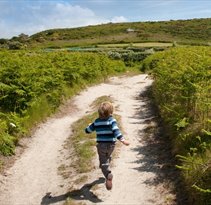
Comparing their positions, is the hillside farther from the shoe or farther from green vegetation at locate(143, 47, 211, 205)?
the shoe

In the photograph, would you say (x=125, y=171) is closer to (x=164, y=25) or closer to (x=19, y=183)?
(x=19, y=183)

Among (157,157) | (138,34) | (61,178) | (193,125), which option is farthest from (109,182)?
(138,34)

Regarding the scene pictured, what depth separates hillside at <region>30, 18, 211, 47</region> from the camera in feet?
308

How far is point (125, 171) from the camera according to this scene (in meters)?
10.9

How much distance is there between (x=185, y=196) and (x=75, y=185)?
103 inches

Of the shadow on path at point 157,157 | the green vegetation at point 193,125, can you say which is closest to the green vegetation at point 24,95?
the shadow on path at point 157,157

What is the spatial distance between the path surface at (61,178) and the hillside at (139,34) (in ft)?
244

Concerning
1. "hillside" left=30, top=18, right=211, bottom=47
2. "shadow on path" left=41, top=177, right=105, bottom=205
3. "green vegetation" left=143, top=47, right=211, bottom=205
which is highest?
"hillside" left=30, top=18, right=211, bottom=47

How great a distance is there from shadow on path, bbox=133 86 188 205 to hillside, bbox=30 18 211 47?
73704 mm

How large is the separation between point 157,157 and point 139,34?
90862 millimetres

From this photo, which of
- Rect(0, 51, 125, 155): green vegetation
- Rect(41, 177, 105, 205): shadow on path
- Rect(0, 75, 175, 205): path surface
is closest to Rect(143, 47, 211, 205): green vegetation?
Rect(0, 75, 175, 205): path surface

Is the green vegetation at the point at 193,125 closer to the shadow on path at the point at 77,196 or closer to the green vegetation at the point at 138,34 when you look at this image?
the shadow on path at the point at 77,196

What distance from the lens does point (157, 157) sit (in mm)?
11820

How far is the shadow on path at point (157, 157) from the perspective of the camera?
32.1 ft
